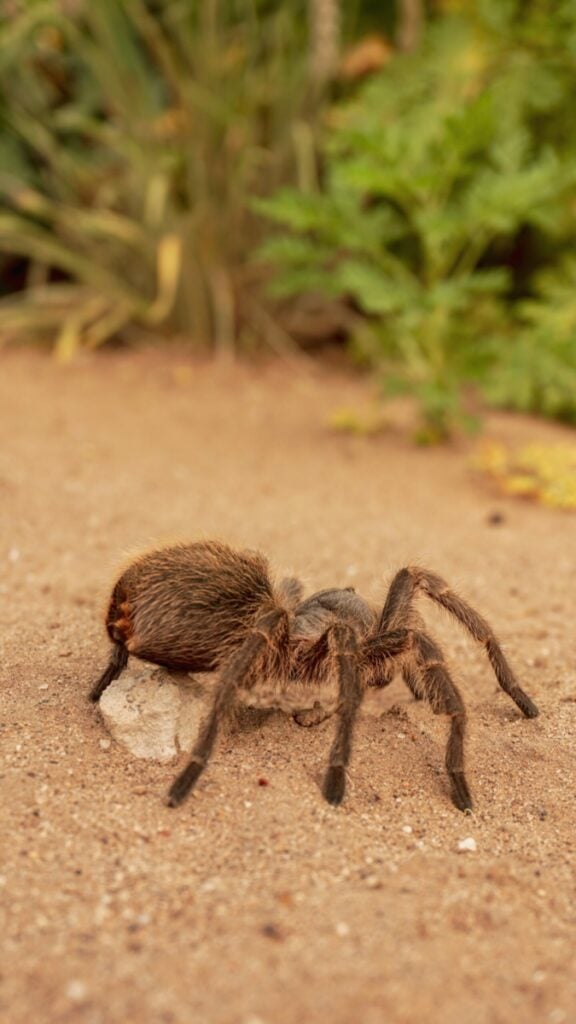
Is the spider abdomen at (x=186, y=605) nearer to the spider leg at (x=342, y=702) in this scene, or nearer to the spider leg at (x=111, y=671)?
the spider leg at (x=111, y=671)

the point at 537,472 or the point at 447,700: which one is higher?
the point at 447,700

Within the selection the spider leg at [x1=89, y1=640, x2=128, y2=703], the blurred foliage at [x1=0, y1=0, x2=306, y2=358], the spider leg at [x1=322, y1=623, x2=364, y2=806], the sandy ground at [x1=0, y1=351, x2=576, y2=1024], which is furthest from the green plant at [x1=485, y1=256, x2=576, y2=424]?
the spider leg at [x1=89, y1=640, x2=128, y2=703]

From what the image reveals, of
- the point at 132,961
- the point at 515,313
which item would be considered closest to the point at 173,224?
the point at 515,313

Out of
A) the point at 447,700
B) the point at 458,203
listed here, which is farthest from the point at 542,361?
the point at 447,700

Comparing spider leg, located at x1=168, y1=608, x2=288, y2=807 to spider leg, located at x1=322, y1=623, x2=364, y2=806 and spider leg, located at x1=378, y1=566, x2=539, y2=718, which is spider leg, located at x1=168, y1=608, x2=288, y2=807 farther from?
spider leg, located at x1=378, y1=566, x2=539, y2=718

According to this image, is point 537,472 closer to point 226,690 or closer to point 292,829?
point 226,690

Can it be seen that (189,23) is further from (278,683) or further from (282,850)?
(282,850)
